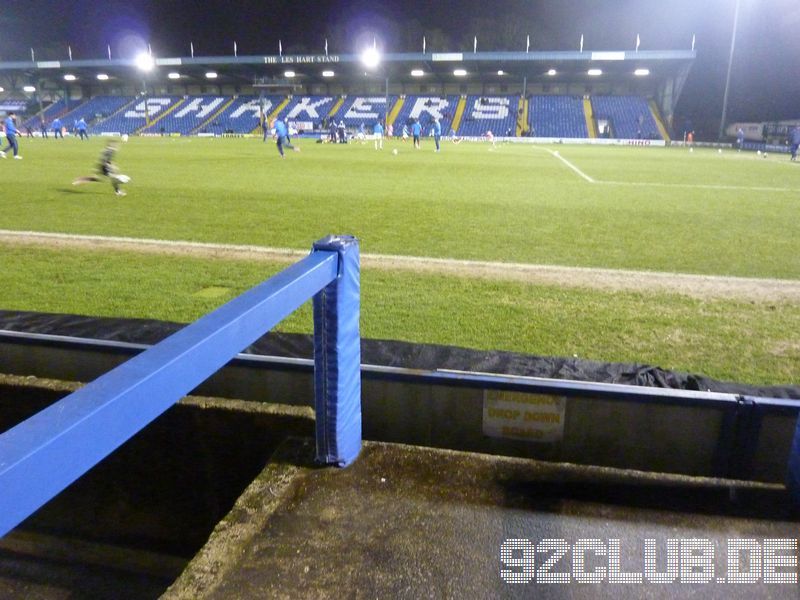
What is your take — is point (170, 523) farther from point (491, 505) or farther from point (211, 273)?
point (211, 273)

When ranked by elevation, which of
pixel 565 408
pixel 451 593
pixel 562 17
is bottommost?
pixel 451 593

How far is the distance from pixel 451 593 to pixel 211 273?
5.60 metres

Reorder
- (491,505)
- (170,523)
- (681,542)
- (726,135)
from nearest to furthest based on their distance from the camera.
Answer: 1. (681,542)
2. (491,505)
3. (170,523)
4. (726,135)

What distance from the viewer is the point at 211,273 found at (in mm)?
6930

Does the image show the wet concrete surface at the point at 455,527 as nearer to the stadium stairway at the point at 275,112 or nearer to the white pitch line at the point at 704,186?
the white pitch line at the point at 704,186

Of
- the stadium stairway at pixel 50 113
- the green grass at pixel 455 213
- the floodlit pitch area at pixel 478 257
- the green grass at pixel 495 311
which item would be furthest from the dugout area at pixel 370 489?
the stadium stairway at pixel 50 113

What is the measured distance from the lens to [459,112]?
182ft

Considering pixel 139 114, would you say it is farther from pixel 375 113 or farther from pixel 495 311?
pixel 495 311

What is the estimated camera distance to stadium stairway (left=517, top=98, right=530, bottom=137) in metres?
51.0

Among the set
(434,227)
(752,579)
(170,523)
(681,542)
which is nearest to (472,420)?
(681,542)

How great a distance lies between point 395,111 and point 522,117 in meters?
12.1

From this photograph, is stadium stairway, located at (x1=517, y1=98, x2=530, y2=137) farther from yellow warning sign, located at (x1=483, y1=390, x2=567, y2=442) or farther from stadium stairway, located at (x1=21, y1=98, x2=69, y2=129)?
yellow warning sign, located at (x1=483, y1=390, x2=567, y2=442)

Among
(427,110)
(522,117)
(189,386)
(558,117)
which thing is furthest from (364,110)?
(189,386)

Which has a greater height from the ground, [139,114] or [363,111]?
[363,111]
